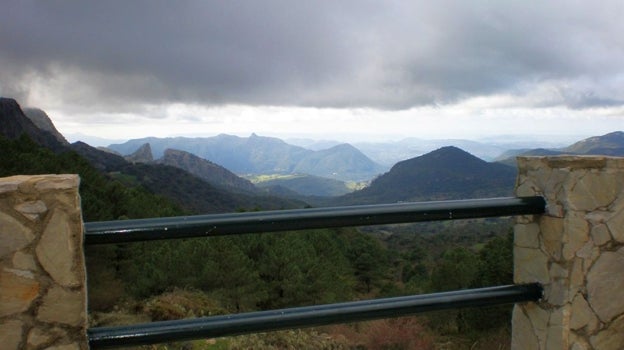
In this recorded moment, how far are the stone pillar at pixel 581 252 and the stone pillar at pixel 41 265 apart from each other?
6.01 feet

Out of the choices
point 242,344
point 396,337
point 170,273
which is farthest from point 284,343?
point 170,273

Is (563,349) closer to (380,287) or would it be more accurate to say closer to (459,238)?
(380,287)

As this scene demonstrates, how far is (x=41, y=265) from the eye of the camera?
5.05ft

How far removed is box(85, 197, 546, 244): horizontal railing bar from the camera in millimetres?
1573

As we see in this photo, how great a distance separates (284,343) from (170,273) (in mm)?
12237

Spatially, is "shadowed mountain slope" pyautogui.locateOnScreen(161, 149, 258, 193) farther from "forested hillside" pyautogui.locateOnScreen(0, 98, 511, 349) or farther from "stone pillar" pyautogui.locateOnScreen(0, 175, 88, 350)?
"stone pillar" pyautogui.locateOnScreen(0, 175, 88, 350)

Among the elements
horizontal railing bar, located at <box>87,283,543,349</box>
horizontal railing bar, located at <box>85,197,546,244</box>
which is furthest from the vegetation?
horizontal railing bar, located at <box>85,197,546,244</box>

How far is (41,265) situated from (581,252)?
80.5 inches

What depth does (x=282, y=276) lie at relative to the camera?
1873 centimetres

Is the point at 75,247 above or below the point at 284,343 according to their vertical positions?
above

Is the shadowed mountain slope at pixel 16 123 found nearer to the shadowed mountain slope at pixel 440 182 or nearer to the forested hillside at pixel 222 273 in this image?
the forested hillside at pixel 222 273

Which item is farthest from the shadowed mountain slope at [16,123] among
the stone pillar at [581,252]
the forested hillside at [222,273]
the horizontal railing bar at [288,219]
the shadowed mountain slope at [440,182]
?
the shadowed mountain slope at [440,182]

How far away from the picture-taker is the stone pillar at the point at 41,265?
151cm

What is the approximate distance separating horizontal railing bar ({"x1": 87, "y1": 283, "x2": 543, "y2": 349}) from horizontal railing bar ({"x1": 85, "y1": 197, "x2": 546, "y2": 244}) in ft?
0.99
